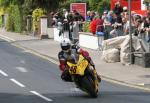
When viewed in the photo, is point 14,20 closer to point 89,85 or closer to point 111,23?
point 111,23

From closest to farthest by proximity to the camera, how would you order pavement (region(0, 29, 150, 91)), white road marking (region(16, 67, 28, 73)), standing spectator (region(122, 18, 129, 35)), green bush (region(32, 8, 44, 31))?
pavement (region(0, 29, 150, 91)) → white road marking (region(16, 67, 28, 73)) → standing spectator (region(122, 18, 129, 35)) → green bush (region(32, 8, 44, 31))

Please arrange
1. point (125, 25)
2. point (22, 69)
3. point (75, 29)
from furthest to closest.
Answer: point (75, 29), point (125, 25), point (22, 69)

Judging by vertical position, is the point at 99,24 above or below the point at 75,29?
above

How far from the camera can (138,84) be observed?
19.0 meters

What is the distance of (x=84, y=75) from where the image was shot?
15.9m

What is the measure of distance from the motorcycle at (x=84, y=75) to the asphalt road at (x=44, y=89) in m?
0.26

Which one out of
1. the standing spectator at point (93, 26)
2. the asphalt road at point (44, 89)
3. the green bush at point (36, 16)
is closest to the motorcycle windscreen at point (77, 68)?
the asphalt road at point (44, 89)

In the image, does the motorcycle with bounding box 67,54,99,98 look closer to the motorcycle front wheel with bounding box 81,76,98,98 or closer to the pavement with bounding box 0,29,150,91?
the motorcycle front wheel with bounding box 81,76,98,98

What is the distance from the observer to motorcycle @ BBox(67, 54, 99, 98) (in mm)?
15773

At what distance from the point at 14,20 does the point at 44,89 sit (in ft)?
112

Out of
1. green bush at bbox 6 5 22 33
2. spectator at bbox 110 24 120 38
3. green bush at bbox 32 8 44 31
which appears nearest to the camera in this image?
spectator at bbox 110 24 120 38

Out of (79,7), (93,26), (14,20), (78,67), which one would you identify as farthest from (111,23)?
(14,20)

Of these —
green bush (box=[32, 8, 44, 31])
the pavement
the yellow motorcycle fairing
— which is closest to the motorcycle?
the yellow motorcycle fairing

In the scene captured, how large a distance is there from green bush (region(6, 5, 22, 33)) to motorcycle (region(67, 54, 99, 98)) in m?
33.3
